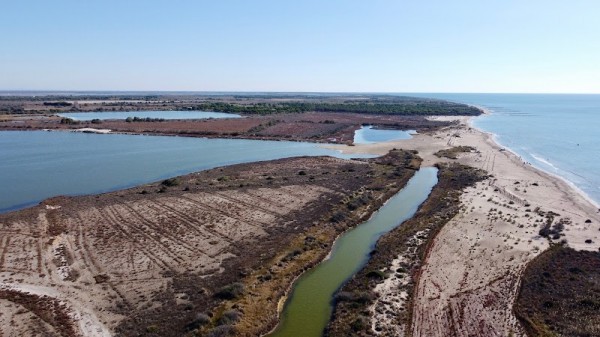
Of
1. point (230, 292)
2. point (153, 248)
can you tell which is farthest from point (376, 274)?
point (153, 248)

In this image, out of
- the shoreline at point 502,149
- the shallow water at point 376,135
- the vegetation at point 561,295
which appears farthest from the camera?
the shallow water at point 376,135

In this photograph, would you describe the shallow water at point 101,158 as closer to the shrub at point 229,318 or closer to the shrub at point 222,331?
the shrub at point 229,318

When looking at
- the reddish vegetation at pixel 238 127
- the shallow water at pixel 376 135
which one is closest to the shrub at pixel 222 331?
the reddish vegetation at pixel 238 127

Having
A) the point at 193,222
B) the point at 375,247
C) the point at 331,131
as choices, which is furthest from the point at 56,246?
the point at 331,131

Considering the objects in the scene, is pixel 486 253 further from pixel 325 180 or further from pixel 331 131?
pixel 331 131

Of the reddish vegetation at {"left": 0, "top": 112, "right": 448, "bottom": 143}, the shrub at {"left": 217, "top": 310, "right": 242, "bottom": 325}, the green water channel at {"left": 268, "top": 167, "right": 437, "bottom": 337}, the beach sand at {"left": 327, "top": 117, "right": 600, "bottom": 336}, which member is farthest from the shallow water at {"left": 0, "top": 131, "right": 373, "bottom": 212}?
the shrub at {"left": 217, "top": 310, "right": 242, "bottom": 325}

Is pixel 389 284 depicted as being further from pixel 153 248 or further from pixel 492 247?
pixel 153 248
